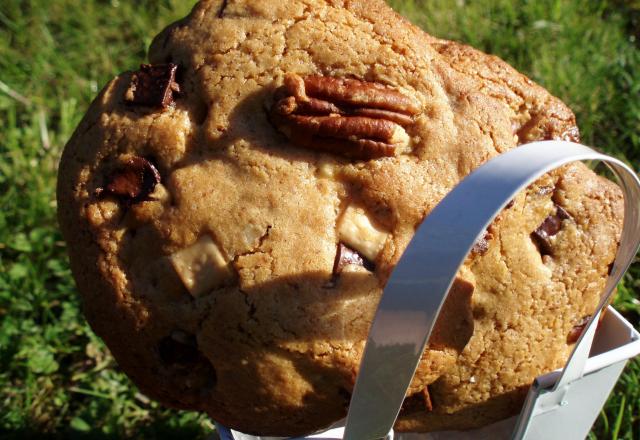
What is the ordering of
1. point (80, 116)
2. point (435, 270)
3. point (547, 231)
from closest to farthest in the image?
point (435, 270) → point (547, 231) → point (80, 116)

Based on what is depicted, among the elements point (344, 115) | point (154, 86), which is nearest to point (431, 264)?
point (344, 115)

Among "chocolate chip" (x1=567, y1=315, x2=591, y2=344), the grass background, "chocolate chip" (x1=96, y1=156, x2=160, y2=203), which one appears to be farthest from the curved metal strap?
the grass background

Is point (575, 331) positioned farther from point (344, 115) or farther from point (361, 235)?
point (344, 115)

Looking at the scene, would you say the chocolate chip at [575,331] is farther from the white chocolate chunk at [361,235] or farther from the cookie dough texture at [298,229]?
the white chocolate chunk at [361,235]

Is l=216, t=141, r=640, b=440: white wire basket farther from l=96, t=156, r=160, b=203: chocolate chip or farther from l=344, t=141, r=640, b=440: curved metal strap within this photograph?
l=96, t=156, r=160, b=203: chocolate chip

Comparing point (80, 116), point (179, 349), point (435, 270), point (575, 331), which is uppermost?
point (435, 270)

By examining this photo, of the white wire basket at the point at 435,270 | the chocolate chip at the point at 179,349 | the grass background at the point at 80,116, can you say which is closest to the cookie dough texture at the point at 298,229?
the chocolate chip at the point at 179,349
